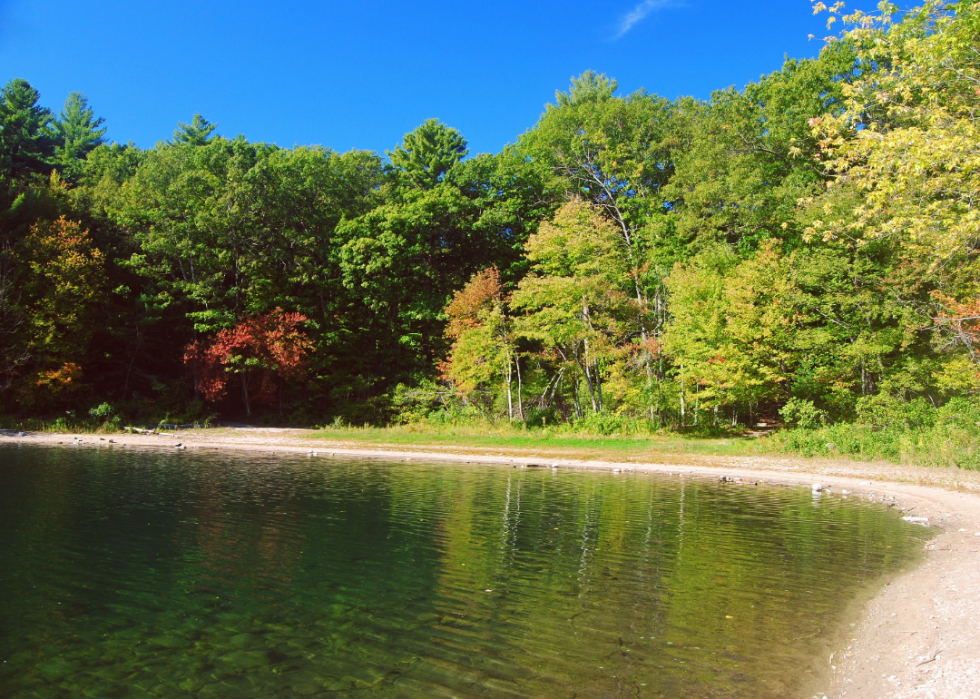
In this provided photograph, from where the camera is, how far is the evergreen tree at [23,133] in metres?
44.2

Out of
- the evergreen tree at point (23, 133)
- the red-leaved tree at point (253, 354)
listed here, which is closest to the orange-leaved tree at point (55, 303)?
the red-leaved tree at point (253, 354)

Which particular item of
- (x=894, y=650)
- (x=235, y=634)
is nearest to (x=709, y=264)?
(x=894, y=650)

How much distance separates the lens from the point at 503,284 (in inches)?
1426

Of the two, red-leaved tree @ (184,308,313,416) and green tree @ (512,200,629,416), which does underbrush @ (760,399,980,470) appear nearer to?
green tree @ (512,200,629,416)

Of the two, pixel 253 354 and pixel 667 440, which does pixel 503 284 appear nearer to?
pixel 667 440

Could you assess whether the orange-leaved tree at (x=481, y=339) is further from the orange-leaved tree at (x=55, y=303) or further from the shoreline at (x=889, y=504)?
the orange-leaved tree at (x=55, y=303)

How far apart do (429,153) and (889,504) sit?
3362 centimetres

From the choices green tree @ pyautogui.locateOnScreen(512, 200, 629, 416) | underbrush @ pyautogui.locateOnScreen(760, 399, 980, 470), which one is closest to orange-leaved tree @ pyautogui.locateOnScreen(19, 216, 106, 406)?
green tree @ pyautogui.locateOnScreen(512, 200, 629, 416)

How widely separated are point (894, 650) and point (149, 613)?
315 inches

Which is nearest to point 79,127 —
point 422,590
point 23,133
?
point 23,133

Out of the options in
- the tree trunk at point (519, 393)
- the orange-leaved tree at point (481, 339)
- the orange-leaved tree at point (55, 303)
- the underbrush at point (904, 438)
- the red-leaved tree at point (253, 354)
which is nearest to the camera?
the underbrush at point (904, 438)

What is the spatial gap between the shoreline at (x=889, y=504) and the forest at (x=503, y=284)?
5.02m

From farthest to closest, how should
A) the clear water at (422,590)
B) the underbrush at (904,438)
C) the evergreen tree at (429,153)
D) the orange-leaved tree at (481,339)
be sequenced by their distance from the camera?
the evergreen tree at (429,153), the orange-leaved tree at (481,339), the underbrush at (904,438), the clear water at (422,590)

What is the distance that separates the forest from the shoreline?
16.5 feet
